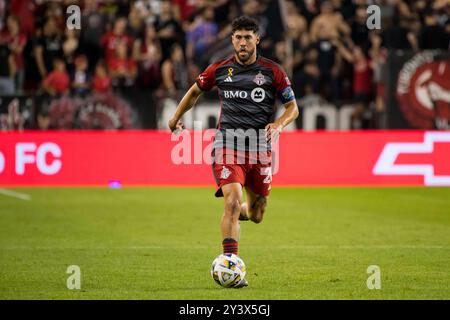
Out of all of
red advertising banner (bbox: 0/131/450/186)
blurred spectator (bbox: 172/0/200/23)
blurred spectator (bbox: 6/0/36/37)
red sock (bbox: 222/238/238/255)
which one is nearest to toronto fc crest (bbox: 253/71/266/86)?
red sock (bbox: 222/238/238/255)

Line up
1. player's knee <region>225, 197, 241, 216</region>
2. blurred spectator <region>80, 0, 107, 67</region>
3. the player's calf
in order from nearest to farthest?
player's knee <region>225, 197, 241, 216</region> → the player's calf → blurred spectator <region>80, 0, 107, 67</region>

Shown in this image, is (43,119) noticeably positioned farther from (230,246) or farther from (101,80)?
(230,246)

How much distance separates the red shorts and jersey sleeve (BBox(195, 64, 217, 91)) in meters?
→ 0.69

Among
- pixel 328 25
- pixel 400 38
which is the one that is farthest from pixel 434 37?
pixel 328 25

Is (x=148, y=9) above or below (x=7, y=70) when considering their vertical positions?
above

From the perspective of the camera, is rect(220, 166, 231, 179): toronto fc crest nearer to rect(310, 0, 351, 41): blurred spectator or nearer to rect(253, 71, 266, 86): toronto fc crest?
rect(253, 71, 266, 86): toronto fc crest

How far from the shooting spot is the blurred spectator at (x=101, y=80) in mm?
23016

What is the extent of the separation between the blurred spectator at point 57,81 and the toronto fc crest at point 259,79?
12666mm

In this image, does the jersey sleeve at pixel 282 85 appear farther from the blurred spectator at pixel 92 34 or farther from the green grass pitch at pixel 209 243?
the blurred spectator at pixel 92 34

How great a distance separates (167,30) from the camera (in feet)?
78.7

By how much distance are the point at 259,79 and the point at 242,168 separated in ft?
2.85

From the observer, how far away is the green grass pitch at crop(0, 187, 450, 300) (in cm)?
989
